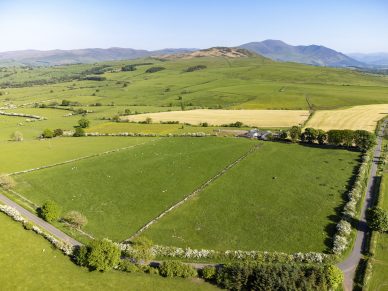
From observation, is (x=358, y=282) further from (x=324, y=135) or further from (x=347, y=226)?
(x=324, y=135)

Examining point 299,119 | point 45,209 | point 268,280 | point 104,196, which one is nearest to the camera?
point 268,280

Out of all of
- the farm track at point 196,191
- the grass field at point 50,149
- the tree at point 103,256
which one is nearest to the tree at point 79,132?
the grass field at point 50,149

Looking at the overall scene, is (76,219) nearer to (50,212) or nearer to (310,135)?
(50,212)

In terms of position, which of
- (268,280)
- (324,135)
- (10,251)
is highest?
(324,135)

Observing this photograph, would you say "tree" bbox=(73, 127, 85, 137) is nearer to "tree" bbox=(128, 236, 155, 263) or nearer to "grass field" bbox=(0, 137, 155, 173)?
"grass field" bbox=(0, 137, 155, 173)

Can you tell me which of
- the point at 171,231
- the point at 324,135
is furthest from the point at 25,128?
the point at 324,135

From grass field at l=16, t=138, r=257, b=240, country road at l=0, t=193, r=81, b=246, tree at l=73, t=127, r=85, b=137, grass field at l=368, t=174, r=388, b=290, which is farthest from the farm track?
tree at l=73, t=127, r=85, b=137

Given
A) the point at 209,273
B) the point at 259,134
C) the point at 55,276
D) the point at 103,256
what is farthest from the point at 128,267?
the point at 259,134
